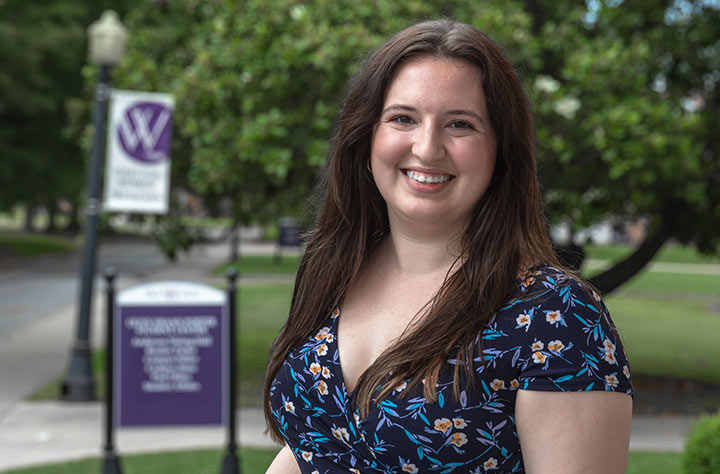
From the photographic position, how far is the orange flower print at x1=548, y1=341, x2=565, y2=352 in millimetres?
1516

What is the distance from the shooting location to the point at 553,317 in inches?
60.8

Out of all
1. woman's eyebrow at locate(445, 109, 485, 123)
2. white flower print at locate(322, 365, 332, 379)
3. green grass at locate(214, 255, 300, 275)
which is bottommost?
green grass at locate(214, 255, 300, 275)

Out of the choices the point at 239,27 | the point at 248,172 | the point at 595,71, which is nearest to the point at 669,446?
the point at 595,71

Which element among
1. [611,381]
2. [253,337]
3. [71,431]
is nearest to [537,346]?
[611,381]

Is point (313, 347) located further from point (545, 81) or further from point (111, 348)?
point (545, 81)

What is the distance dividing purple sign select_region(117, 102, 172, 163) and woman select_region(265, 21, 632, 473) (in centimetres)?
771

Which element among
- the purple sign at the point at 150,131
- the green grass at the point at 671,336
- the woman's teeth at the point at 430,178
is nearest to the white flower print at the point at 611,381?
the woman's teeth at the point at 430,178

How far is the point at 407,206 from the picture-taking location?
1.80 m

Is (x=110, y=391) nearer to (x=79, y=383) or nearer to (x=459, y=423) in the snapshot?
(x=79, y=383)

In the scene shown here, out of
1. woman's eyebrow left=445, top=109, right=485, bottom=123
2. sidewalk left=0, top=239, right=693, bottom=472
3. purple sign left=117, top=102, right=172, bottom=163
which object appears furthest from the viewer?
purple sign left=117, top=102, right=172, bottom=163

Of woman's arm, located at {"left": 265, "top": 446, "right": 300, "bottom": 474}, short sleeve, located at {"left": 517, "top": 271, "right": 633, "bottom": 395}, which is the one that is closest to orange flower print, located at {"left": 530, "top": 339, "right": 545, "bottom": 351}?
short sleeve, located at {"left": 517, "top": 271, "right": 633, "bottom": 395}

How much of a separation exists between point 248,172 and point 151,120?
1294mm

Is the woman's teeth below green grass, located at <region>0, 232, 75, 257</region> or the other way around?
the other way around

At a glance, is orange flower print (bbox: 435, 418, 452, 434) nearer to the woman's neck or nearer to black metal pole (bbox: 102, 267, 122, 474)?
the woman's neck
